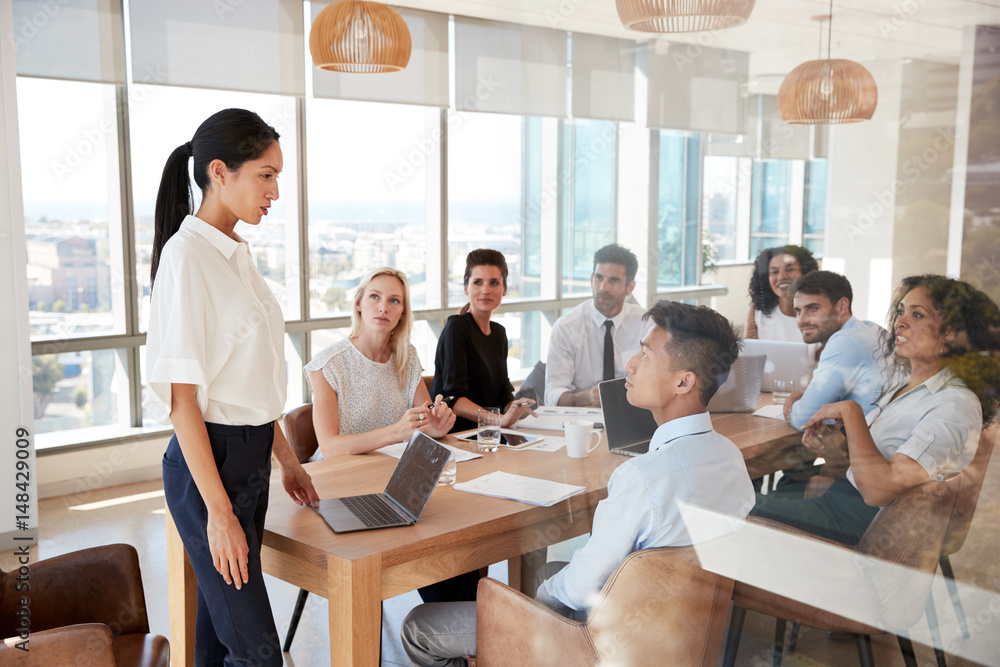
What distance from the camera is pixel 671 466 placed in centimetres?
174

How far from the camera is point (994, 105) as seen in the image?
4.25 ft

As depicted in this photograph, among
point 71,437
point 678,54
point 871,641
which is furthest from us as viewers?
point 71,437

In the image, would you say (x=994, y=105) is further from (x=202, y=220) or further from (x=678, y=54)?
(x=202, y=220)

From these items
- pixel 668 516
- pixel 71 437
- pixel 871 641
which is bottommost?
pixel 71 437

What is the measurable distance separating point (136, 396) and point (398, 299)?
256cm

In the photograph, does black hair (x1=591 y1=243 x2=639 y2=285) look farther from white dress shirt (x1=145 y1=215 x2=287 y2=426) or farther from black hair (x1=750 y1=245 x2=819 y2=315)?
white dress shirt (x1=145 y1=215 x2=287 y2=426)

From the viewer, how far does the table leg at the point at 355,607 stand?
5.43ft

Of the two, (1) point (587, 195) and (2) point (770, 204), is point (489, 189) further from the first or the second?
(2) point (770, 204)

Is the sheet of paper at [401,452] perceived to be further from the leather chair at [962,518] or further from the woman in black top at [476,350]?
the leather chair at [962,518]

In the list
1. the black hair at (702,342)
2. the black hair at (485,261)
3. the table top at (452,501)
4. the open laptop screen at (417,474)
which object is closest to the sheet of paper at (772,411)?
the table top at (452,501)

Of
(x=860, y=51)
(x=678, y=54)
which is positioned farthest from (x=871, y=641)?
(x=678, y=54)

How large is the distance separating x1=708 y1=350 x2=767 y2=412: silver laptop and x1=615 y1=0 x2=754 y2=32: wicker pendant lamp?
26.8 inches

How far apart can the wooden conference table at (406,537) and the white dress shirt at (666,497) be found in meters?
0.06

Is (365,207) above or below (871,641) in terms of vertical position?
above
